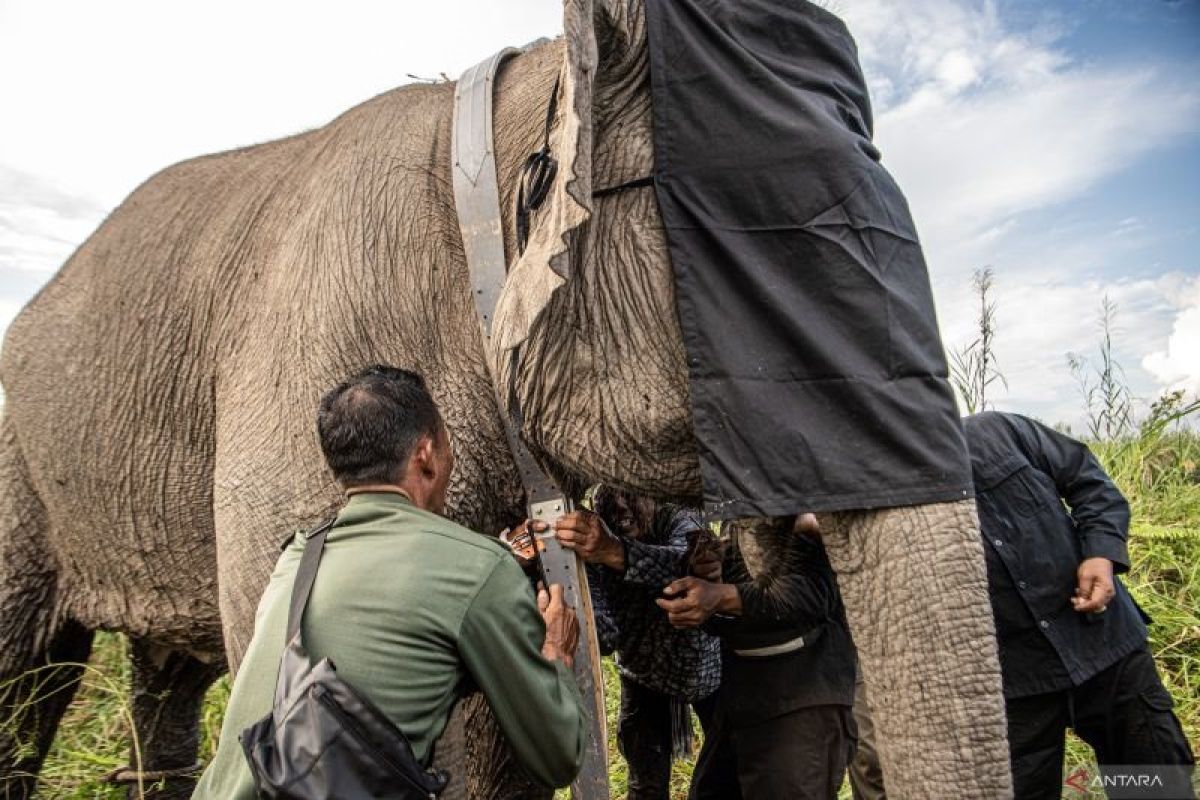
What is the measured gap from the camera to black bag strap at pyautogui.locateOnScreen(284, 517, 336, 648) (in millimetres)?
1893

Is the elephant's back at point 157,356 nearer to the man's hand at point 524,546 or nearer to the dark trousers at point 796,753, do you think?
the man's hand at point 524,546

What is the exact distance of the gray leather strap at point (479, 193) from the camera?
233 centimetres

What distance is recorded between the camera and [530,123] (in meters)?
2.52

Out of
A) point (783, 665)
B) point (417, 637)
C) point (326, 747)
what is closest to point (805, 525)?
point (783, 665)

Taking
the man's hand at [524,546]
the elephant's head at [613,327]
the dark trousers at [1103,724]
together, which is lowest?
the dark trousers at [1103,724]

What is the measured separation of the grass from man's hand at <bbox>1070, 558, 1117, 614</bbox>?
146 centimetres

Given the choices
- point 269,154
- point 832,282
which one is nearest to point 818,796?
point 832,282

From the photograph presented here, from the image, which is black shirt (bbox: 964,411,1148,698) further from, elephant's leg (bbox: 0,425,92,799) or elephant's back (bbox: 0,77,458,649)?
elephant's leg (bbox: 0,425,92,799)

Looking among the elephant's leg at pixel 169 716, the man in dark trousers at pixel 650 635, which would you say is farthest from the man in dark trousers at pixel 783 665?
the elephant's leg at pixel 169 716

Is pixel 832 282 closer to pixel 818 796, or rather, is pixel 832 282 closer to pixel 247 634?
pixel 247 634

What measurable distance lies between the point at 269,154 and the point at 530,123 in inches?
49.4

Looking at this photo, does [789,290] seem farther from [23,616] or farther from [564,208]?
[23,616]

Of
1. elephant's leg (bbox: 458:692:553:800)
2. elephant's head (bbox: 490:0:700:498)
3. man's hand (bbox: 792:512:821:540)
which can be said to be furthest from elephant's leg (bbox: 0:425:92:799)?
man's hand (bbox: 792:512:821:540)

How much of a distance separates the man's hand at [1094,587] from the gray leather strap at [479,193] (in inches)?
86.6
